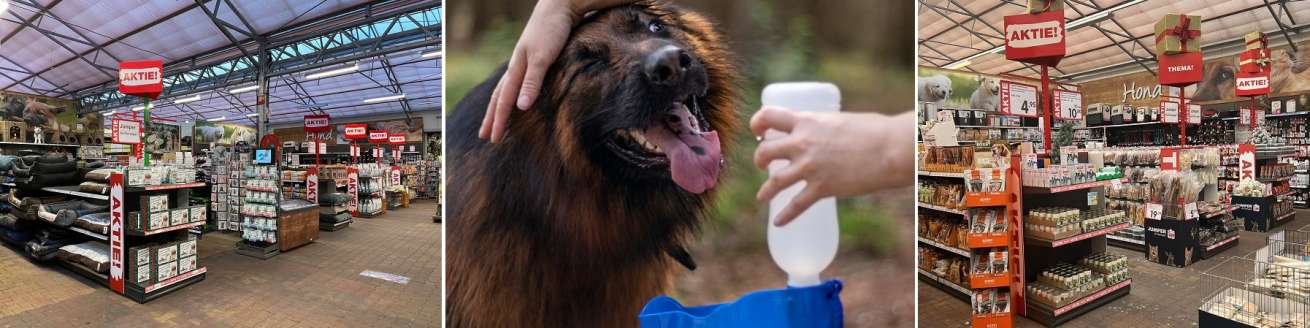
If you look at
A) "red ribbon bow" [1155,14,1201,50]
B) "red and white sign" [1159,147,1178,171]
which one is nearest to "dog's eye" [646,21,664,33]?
"red ribbon bow" [1155,14,1201,50]

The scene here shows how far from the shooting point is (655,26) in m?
1.07

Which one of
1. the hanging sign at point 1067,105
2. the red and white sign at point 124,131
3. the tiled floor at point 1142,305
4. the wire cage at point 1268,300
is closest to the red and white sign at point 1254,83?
the tiled floor at point 1142,305

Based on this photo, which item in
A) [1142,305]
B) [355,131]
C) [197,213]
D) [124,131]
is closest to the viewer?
[1142,305]

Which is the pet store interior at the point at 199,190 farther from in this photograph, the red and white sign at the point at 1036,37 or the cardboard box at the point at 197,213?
the red and white sign at the point at 1036,37

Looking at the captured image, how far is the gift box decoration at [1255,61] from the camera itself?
779 centimetres

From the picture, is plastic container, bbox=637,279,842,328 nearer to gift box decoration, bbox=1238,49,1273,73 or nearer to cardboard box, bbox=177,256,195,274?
cardboard box, bbox=177,256,195,274

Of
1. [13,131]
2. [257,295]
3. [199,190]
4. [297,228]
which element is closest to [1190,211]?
[257,295]

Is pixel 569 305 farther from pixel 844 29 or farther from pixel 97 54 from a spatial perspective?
pixel 97 54

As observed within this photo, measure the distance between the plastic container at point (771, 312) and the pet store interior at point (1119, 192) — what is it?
3284 mm

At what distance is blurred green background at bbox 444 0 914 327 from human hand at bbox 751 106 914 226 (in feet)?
0.09

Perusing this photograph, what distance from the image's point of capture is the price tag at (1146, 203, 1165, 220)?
5.65 m

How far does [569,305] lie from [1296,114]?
15111mm

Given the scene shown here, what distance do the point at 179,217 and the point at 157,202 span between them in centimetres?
25

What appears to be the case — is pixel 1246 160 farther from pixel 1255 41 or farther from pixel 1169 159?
pixel 1169 159
